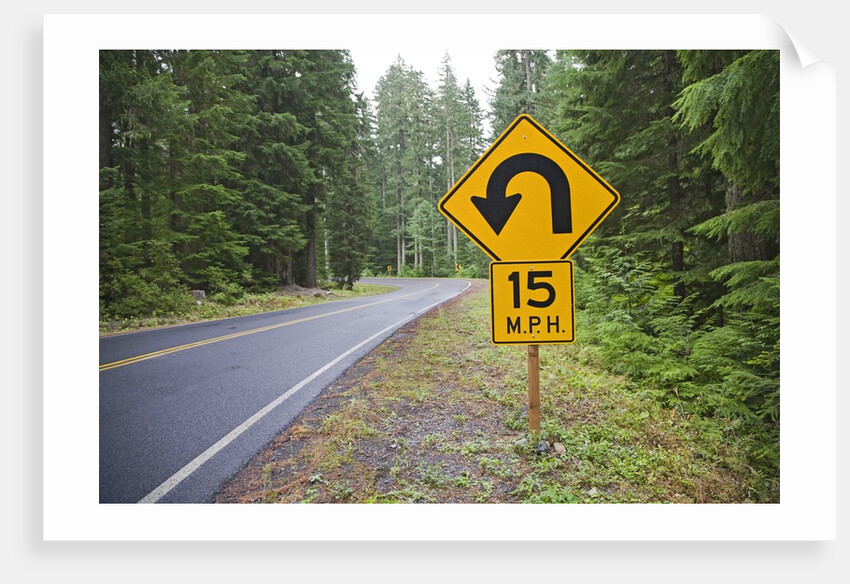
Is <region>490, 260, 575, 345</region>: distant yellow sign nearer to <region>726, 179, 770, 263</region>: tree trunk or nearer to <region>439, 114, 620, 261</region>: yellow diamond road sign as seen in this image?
<region>439, 114, 620, 261</region>: yellow diamond road sign

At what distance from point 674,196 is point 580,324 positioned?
5.53 ft

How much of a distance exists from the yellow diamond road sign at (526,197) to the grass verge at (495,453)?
45.9 inches

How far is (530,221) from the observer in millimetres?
2145

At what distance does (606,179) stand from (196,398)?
4784 mm

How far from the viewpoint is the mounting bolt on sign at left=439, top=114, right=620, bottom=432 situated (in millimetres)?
2062

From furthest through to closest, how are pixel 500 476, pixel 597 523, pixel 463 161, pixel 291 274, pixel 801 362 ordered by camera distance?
pixel 291 274
pixel 463 161
pixel 801 362
pixel 597 523
pixel 500 476

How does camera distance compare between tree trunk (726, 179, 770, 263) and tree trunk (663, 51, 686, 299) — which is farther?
tree trunk (663, 51, 686, 299)

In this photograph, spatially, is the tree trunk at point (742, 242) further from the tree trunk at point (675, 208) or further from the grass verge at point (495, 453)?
the grass verge at point (495, 453)

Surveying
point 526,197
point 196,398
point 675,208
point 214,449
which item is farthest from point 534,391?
point 675,208

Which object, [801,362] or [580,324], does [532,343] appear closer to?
[801,362]

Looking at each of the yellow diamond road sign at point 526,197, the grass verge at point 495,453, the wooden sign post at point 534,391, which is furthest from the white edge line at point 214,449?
the yellow diamond road sign at point 526,197

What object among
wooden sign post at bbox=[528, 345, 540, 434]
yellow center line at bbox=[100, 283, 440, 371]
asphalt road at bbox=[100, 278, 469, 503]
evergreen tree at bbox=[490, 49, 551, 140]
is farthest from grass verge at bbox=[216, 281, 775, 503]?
evergreen tree at bbox=[490, 49, 551, 140]

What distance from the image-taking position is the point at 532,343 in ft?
6.78

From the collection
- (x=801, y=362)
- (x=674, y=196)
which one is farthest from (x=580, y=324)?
(x=801, y=362)
